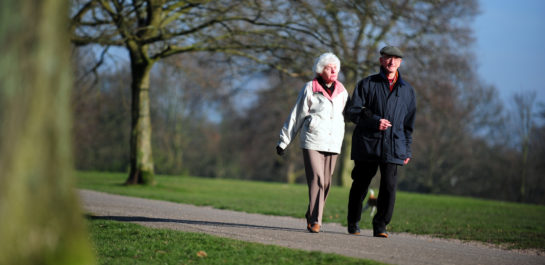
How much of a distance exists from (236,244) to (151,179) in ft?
48.3

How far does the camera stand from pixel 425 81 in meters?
25.6

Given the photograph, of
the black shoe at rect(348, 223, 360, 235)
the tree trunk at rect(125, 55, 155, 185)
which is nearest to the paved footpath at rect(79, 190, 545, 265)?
the black shoe at rect(348, 223, 360, 235)

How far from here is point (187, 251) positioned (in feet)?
20.0

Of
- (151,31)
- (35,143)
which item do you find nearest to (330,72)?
(35,143)

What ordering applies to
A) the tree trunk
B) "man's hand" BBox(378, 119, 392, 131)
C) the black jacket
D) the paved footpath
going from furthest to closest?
the tree trunk, the black jacket, "man's hand" BBox(378, 119, 392, 131), the paved footpath

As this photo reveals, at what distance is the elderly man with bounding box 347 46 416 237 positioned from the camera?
750cm

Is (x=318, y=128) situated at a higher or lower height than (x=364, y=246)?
higher

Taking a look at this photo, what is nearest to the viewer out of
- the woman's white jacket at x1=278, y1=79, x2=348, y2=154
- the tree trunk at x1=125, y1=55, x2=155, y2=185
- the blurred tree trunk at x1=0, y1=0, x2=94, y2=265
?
the blurred tree trunk at x1=0, y1=0, x2=94, y2=265

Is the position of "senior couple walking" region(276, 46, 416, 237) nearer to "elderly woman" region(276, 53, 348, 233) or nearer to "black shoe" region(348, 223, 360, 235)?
"elderly woman" region(276, 53, 348, 233)

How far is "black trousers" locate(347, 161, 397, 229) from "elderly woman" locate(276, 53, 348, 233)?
393mm

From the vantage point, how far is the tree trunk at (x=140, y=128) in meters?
20.1

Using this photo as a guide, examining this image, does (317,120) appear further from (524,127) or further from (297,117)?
(524,127)

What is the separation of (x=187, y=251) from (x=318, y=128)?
2.42 metres

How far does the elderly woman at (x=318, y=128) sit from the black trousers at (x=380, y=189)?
1.29ft
